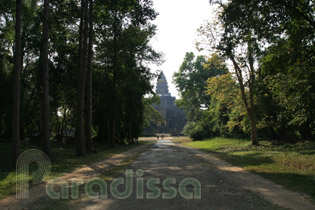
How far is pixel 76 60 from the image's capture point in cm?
2552

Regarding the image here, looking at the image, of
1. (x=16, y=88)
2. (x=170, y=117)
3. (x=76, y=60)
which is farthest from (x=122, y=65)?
(x=170, y=117)

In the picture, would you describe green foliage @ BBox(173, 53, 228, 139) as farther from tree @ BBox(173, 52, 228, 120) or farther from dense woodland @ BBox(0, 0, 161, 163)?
dense woodland @ BBox(0, 0, 161, 163)

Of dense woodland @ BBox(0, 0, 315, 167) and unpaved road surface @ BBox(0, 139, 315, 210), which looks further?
dense woodland @ BBox(0, 0, 315, 167)

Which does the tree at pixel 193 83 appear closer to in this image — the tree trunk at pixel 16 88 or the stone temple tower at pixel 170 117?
the tree trunk at pixel 16 88

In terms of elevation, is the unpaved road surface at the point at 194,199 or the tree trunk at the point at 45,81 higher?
the tree trunk at the point at 45,81

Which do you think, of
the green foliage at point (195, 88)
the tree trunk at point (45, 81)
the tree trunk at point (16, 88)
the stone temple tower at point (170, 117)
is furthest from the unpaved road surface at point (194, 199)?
the stone temple tower at point (170, 117)

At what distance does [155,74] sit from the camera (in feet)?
99.2

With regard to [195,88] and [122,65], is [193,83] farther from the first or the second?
[122,65]

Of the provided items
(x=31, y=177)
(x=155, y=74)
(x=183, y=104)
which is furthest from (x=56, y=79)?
(x=183, y=104)

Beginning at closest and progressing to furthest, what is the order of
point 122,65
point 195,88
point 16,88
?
point 16,88 < point 122,65 < point 195,88

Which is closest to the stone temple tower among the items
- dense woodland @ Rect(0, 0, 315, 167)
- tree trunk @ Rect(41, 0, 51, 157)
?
dense woodland @ Rect(0, 0, 315, 167)

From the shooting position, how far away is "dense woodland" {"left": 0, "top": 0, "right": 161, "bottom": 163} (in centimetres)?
1709

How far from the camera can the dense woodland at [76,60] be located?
56.1ft

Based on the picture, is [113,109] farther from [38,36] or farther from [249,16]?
[249,16]
